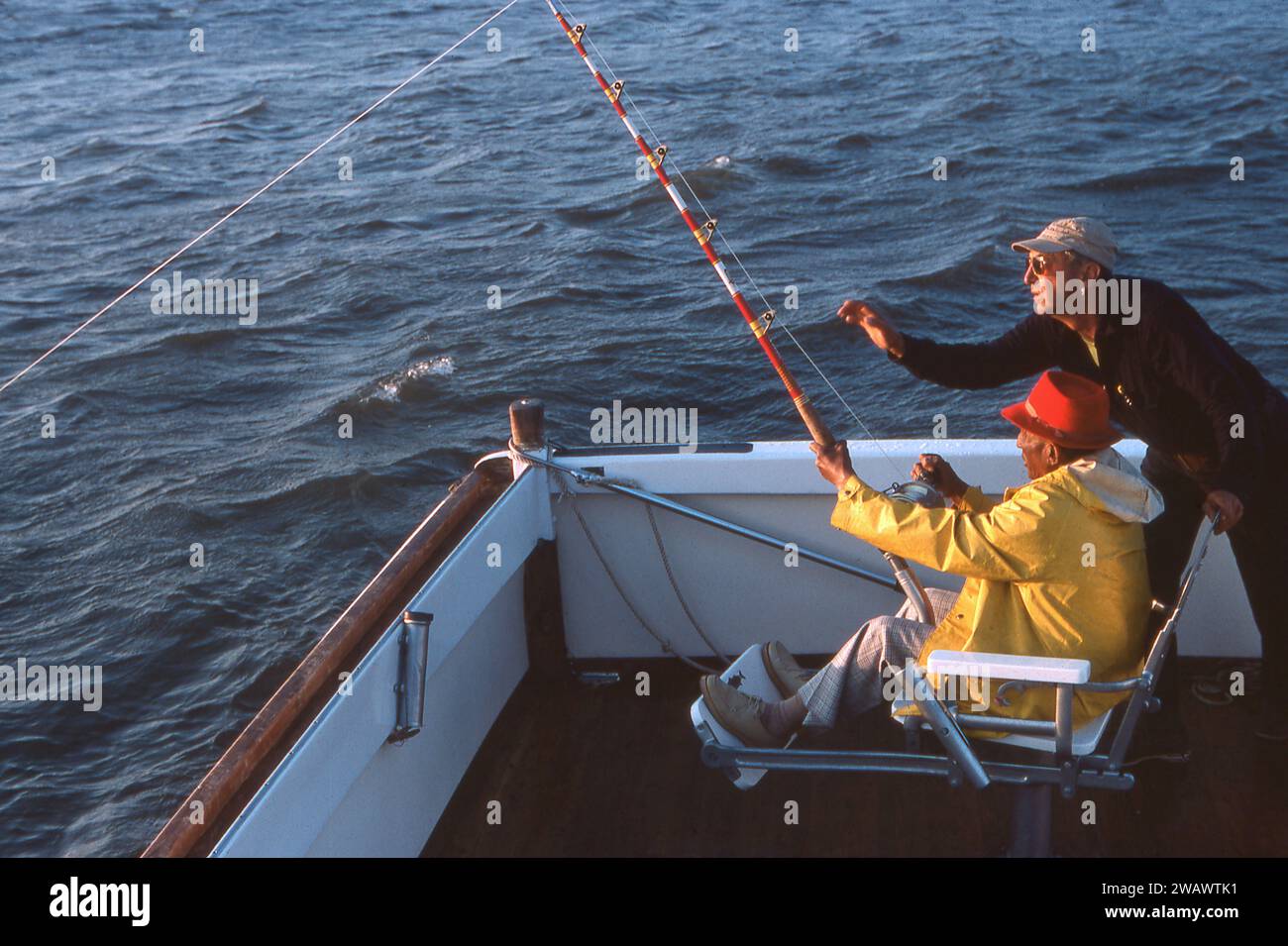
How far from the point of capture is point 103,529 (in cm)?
761

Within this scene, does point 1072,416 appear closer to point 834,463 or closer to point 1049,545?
point 1049,545

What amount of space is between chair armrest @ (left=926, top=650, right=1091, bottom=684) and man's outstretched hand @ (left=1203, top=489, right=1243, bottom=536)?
441 mm

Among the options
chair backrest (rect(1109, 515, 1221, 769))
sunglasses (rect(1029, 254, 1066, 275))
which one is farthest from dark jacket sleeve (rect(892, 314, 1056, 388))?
chair backrest (rect(1109, 515, 1221, 769))

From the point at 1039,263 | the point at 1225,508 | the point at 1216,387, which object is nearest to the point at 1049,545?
the point at 1225,508

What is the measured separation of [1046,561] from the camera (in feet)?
8.16

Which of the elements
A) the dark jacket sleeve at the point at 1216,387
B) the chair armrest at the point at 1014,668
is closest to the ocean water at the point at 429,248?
the chair armrest at the point at 1014,668

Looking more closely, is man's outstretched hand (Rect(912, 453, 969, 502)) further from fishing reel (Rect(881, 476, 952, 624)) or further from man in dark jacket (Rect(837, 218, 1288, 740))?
man in dark jacket (Rect(837, 218, 1288, 740))

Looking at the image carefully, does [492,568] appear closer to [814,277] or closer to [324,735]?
[324,735]

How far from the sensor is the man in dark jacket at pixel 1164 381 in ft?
8.79

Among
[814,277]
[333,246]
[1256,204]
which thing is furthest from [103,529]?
[1256,204]

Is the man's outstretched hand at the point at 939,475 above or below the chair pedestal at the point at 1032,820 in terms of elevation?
above

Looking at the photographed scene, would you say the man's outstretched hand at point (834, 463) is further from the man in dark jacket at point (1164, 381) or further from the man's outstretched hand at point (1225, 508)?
the man's outstretched hand at point (1225, 508)

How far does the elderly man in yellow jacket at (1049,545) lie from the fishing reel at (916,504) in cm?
9
